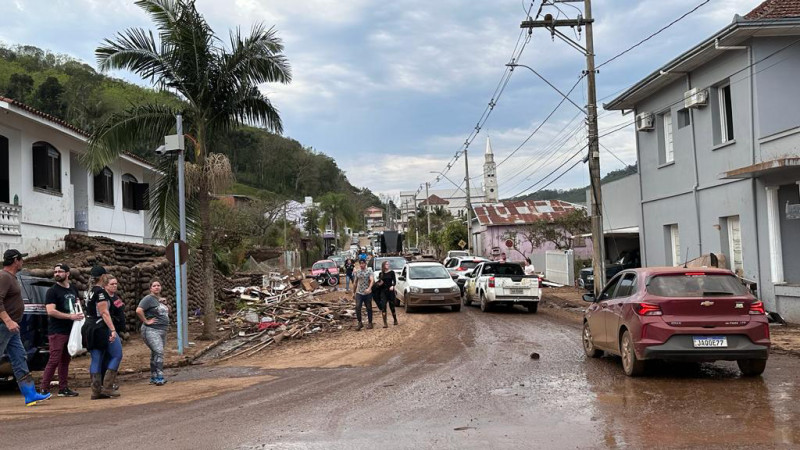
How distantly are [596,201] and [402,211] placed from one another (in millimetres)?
144500

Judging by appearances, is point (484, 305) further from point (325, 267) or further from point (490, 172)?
point (490, 172)

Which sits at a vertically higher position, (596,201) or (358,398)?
(596,201)

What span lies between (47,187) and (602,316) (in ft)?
50.3

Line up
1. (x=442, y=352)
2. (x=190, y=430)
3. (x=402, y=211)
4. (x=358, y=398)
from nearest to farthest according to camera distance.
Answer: (x=190, y=430) → (x=358, y=398) → (x=442, y=352) → (x=402, y=211)

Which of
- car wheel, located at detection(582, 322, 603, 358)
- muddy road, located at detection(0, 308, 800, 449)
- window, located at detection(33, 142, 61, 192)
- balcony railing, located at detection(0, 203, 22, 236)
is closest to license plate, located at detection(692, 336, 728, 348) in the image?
muddy road, located at detection(0, 308, 800, 449)

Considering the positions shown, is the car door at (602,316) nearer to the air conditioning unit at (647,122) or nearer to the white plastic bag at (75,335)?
the white plastic bag at (75,335)

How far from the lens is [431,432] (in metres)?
6.52

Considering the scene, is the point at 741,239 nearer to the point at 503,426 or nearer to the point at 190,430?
the point at 503,426

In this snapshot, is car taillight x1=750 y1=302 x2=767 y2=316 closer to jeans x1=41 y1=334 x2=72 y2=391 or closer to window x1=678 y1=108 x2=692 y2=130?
jeans x1=41 y1=334 x2=72 y2=391

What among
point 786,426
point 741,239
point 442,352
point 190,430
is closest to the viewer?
point 786,426

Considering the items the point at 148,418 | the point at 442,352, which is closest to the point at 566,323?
the point at 442,352

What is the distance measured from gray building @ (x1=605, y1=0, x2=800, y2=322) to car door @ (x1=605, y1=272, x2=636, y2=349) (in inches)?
246

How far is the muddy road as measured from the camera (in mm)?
6262

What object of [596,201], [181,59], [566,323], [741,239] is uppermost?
[181,59]
